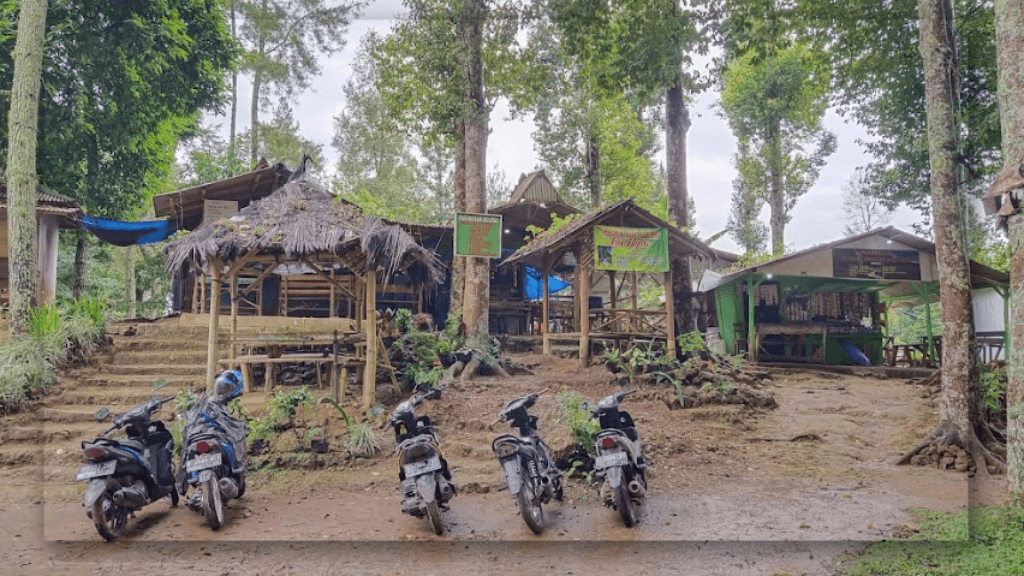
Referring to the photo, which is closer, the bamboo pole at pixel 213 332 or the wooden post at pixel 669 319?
the bamboo pole at pixel 213 332

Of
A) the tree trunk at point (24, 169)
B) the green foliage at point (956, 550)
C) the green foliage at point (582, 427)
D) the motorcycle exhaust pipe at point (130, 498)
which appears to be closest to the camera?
the green foliage at point (956, 550)

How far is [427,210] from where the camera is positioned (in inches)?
1225

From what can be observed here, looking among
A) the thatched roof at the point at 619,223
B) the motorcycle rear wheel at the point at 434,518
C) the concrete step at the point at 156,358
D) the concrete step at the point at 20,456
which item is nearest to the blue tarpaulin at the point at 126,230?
the concrete step at the point at 156,358

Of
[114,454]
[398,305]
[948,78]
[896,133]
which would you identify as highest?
[896,133]

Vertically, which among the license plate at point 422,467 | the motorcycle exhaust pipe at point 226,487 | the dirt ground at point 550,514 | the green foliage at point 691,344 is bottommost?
the dirt ground at point 550,514

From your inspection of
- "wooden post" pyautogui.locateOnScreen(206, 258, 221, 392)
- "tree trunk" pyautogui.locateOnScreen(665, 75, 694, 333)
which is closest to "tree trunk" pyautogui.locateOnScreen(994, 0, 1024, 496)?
"tree trunk" pyautogui.locateOnScreen(665, 75, 694, 333)

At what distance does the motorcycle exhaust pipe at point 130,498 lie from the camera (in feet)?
14.6

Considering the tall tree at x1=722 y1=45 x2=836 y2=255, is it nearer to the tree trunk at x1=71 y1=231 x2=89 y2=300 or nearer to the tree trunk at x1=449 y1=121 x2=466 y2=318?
the tree trunk at x1=449 y1=121 x2=466 y2=318

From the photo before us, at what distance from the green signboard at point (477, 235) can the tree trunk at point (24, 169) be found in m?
7.05

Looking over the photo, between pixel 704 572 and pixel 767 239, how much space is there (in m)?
34.8

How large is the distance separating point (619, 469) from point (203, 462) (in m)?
3.45

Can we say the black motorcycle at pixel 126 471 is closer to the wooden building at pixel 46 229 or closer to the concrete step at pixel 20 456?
the concrete step at pixel 20 456

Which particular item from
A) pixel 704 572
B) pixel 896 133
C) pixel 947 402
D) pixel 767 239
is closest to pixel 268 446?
pixel 704 572

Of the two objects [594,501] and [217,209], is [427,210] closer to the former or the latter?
[217,209]
